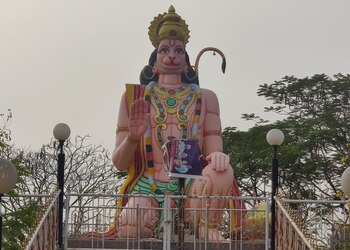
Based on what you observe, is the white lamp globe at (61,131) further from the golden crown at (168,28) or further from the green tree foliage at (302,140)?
the green tree foliage at (302,140)

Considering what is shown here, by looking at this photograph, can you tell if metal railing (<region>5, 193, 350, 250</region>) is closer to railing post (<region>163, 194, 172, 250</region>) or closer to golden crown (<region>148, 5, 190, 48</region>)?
railing post (<region>163, 194, 172, 250</region>)

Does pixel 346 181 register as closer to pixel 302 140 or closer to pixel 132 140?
pixel 132 140

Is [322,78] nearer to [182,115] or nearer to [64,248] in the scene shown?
[182,115]

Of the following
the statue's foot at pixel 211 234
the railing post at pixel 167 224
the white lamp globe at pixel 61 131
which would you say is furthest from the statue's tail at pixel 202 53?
the railing post at pixel 167 224

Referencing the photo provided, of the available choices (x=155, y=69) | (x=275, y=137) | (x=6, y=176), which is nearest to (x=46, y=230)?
(x=6, y=176)

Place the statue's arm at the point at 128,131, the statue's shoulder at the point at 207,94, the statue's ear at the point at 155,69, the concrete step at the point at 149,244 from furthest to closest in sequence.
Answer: the statue's ear at the point at 155,69 < the statue's shoulder at the point at 207,94 < the statue's arm at the point at 128,131 < the concrete step at the point at 149,244

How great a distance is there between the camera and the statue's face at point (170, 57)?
50.9 feet

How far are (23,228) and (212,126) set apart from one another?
127 inches

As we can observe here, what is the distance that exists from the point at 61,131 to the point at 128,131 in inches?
93.0

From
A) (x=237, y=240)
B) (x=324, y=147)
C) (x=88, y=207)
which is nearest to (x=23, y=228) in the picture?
(x=88, y=207)

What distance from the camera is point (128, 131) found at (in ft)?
48.1

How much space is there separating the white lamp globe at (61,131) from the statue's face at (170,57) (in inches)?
136

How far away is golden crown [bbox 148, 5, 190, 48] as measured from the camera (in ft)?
51.3

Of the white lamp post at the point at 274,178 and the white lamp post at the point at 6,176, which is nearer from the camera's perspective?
the white lamp post at the point at 6,176
